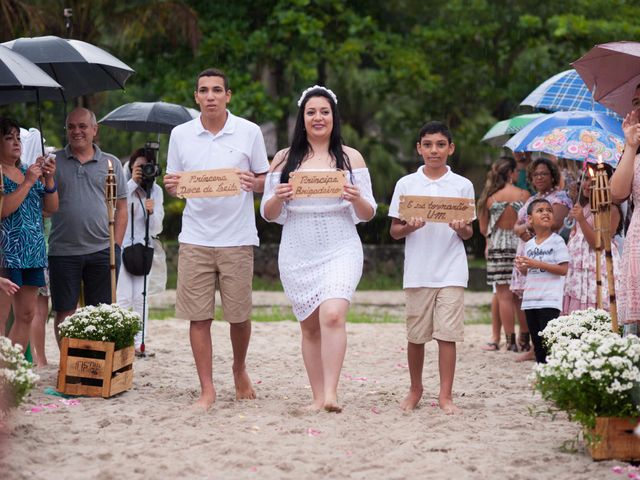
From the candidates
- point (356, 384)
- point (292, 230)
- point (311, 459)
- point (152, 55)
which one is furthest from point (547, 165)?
point (152, 55)

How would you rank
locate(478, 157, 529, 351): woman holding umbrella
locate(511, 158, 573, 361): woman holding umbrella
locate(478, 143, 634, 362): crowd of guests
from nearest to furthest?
locate(478, 143, 634, 362): crowd of guests < locate(511, 158, 573, 361): woman holding umbrella < locate(478, 157, 529, 351): woman holding umbrella

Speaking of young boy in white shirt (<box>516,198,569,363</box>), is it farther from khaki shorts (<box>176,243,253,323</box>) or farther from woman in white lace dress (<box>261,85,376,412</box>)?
khaki shorts (<box>176,243,253,323</box>)

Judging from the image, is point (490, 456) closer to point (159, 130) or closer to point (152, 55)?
point (159, 130)

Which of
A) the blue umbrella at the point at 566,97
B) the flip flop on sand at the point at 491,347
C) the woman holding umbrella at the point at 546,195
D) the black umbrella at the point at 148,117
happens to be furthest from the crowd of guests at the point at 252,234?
the flip flop on sand at the point at 491,347

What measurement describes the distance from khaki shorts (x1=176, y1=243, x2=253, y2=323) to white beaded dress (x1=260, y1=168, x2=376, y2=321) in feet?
1.19

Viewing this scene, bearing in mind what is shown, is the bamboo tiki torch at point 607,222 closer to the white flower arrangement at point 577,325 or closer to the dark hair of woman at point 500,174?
the white flower arrangement at point 577,325

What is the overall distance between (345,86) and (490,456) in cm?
2095

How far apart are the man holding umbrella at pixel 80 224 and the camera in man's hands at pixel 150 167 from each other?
150cm

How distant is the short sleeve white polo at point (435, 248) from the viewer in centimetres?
746

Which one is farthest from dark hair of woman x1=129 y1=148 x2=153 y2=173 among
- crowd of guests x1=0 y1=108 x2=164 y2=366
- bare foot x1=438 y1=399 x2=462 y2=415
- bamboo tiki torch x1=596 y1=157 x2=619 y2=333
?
bamboo tiki torch x1=596 y1=157 x2=619 y2=333

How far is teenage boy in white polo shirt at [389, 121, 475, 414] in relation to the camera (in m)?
7.41

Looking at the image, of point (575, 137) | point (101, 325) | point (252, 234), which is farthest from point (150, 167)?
point (575, 137)

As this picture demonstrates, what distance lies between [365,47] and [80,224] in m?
15.4

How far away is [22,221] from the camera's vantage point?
26.8 ft
